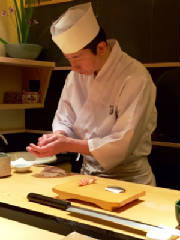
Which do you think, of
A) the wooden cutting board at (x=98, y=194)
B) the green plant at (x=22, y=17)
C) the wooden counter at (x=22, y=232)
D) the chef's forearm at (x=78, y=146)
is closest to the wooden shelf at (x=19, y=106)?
the green plant at (x=22, y=17)

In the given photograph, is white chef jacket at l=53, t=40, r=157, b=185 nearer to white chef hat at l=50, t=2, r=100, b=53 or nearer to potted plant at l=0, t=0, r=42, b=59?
white chef hat at l=50, t=2, r=100, b=53

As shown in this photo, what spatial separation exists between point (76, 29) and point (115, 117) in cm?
56

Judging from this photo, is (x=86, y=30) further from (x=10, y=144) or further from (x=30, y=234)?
(x=10, y=144)

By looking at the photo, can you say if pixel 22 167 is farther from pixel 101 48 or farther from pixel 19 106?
pixel 19 106

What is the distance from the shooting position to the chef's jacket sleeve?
1798mm

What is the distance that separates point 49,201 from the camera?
4.23 feet

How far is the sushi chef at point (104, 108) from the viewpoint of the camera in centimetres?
181

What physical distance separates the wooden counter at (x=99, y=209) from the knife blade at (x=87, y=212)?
1 cm

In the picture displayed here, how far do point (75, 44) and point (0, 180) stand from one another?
0.86m

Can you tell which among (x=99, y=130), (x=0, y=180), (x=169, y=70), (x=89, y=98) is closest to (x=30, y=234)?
(x=0, y=180)

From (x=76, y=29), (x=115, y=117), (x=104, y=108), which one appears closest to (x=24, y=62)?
(x=76, y=29)

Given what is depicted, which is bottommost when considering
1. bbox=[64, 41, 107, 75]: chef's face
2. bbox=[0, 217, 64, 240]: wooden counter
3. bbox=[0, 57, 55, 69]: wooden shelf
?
bbox=[0, 217, 64, 240]: wooden counter

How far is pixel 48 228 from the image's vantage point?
1097mm

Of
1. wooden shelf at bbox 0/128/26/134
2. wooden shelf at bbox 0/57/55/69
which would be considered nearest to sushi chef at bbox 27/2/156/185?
wooden shelf at bbox 0/57/55/69
